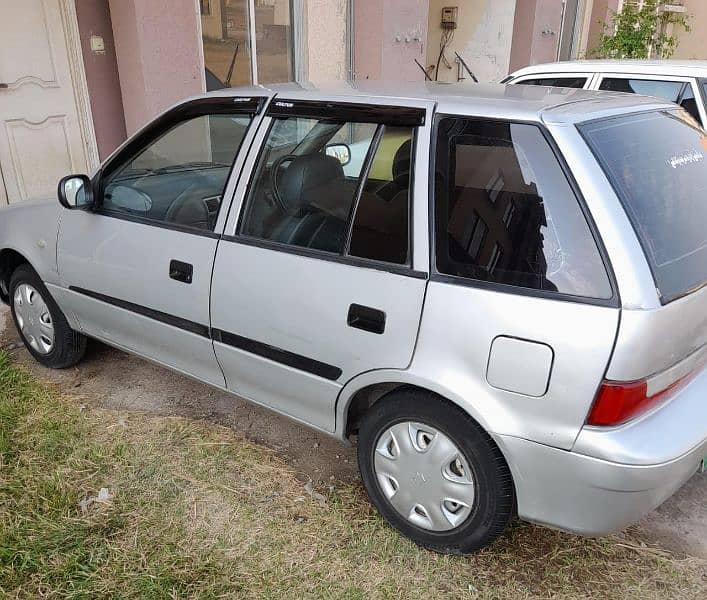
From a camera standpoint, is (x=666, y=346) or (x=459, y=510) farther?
(x=459, y=510)

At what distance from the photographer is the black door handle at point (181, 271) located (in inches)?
108

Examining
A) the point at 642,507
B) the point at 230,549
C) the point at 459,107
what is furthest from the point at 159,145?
the point at 642,507

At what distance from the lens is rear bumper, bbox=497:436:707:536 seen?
75.2 inches

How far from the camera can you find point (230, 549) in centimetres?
243

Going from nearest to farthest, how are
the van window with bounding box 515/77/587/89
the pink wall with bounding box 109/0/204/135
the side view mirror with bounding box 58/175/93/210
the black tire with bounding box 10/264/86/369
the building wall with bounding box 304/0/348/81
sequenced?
the side view mirror with bounding box 58/175/93/210
the black tire with bounding box 10/264/86/369
the van window with bounding box 515/77/587/89
the pink wall with bounding box 109/0/204/135
the building wall with bounding box 304/0/348/81

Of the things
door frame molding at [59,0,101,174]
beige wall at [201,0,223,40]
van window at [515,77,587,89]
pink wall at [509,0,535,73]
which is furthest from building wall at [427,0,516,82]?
door frame molding at [59,0,101,174]

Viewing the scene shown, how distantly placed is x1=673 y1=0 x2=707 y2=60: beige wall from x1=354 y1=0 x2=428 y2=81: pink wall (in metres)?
11.9

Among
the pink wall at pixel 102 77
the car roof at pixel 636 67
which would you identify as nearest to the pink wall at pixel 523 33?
the car roof at pixel 636 67

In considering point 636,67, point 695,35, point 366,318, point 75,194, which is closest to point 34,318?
point 75,194

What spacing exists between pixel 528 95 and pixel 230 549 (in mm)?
2072

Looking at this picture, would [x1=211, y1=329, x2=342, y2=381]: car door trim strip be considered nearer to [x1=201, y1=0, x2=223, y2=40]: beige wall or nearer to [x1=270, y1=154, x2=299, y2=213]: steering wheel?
[x1=270, y1=154, x2=299, y2=213]: steering wheel

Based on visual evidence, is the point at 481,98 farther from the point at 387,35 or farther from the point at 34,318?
the point at 387,35

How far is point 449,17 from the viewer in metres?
10.8

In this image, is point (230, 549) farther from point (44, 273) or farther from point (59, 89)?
point (59, 89)
